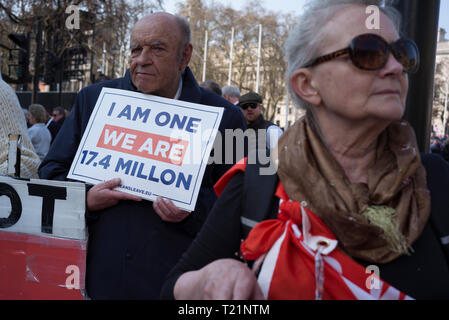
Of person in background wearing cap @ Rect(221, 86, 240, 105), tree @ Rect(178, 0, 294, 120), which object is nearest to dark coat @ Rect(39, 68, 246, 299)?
person in background wearing cap @ Rect(221, 86, 240, 105)

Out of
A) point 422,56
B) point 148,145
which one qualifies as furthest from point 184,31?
point 422,56

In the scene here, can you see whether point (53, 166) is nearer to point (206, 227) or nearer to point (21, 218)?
point (21, 218)

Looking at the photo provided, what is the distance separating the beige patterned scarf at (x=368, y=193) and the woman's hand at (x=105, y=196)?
0.95 metres

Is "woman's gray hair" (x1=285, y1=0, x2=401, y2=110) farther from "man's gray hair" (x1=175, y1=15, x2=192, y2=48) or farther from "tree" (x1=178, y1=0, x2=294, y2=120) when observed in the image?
"tree" (x1=178, y1=0, x2=294, y2=120)

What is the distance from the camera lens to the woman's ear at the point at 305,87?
153cm

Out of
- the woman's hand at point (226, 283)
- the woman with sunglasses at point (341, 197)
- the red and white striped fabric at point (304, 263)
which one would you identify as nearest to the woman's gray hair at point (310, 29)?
the woman with sunglasses at point (341, 197)

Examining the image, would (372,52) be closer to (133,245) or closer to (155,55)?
(155,55)

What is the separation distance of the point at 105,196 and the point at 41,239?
Result: 0.50 meters

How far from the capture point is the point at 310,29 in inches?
59.9

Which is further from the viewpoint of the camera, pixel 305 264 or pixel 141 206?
pixel 141 206

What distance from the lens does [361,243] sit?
4.25 feet

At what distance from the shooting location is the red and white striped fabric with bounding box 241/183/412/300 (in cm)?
128

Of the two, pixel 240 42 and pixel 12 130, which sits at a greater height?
pixel 240 42

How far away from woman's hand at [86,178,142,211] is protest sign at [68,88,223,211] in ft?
0.14
